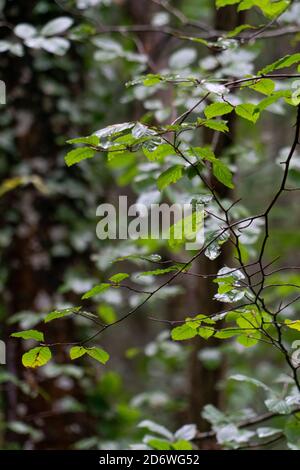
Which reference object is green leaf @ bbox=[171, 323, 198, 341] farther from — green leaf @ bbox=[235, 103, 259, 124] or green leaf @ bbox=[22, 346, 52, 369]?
green leaf @ bbox=[235, 103, 259, 124]

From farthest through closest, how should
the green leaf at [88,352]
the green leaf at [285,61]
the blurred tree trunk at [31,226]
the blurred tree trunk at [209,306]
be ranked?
the blurred tree trunk at [31,226] < the blurred tree trunk at [209,306] < the green leaf at [88,352] < the green leaf at [285,61]

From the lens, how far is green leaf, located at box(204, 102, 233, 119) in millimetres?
795

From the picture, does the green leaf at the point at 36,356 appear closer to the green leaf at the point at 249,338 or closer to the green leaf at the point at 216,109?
the green leaf at the point at 249,338

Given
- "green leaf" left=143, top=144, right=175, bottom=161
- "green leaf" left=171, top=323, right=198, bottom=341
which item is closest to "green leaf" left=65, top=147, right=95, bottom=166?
"green leaf" left=143, top=144, right=175, bottom=161

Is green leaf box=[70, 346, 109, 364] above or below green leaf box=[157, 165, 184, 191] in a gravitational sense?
below

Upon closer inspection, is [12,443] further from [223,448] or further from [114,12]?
[114,12]

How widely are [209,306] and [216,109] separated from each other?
88cm

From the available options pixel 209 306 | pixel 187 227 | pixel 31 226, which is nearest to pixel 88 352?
pixel 187 227

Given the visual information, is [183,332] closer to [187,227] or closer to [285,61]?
[187,227]

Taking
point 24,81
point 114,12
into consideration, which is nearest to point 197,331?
point 24,81

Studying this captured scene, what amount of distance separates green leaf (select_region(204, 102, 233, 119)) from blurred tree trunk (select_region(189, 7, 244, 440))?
71 centimetres

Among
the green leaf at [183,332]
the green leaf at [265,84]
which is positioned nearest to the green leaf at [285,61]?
the green leaf at [265,84]

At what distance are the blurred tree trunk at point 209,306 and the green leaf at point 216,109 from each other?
71 centimetres

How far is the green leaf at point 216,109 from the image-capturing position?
79 cm
